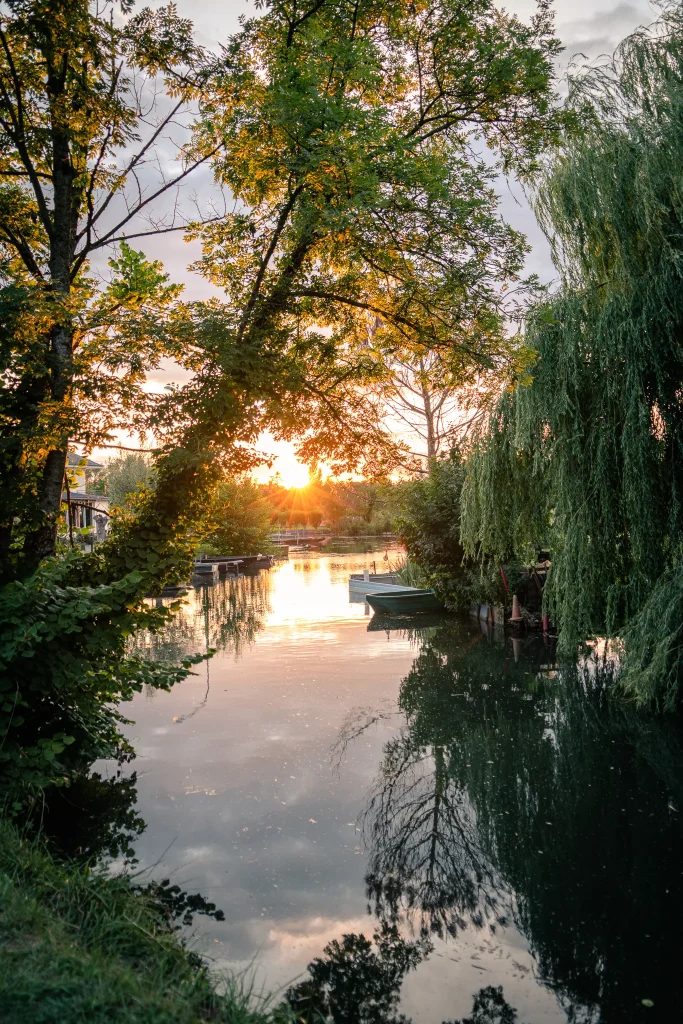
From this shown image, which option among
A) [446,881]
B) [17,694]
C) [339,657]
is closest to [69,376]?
[17,694]

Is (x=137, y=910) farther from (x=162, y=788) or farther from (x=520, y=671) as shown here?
(x=520, y=671)

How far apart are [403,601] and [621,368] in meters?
12.9

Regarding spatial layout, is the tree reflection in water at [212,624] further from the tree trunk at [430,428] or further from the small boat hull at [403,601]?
the tree trunk at [430,428]

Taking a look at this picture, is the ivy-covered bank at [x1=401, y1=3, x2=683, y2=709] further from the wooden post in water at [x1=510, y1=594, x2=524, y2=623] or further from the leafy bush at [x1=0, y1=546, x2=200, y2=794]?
the wooden post in water at [x1=510, y1=594, x2=524, y2=623]

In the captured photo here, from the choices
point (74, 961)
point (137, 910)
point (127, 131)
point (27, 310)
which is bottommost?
point (137, 910)

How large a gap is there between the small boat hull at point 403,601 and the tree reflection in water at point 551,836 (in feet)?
32.0

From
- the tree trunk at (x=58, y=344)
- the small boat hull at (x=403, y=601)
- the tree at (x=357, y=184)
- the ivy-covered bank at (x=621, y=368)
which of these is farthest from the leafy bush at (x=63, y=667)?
the small boat hull at (x=403, y=601)

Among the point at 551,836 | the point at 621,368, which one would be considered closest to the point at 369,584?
the point at 621,368

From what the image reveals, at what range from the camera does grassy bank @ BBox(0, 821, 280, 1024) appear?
9.46ft

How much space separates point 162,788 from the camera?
7.57 m

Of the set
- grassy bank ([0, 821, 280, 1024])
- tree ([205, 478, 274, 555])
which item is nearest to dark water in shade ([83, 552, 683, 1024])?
grassy bank ([0, 821, 280, 1024])

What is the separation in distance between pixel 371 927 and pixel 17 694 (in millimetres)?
3157

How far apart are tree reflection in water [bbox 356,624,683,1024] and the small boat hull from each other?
9.76 m

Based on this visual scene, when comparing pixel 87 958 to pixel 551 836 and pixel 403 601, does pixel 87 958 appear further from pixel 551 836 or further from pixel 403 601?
pixel 403 601
